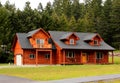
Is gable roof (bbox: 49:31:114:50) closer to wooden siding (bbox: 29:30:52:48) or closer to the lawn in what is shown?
wooden siding (bbox: 29:30:52:48)

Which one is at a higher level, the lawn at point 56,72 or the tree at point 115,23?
the tree at point 115,23

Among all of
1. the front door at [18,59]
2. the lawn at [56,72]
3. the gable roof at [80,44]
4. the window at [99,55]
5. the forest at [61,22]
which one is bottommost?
the lawn at [56,72]

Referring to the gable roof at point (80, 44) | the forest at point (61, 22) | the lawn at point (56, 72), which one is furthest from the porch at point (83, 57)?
the lawn at point (56, 72)

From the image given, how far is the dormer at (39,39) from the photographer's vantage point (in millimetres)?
59344

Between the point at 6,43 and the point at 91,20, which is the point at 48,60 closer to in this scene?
the point at 6,43

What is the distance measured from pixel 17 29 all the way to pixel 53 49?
22819 mm

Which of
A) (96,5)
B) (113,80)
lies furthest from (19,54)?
(96,5)

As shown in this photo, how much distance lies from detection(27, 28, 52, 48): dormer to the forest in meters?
11.0

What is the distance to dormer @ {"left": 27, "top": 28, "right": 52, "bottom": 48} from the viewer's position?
195 feet

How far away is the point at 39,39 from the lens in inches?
2372

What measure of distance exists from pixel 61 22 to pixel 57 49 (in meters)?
32.7

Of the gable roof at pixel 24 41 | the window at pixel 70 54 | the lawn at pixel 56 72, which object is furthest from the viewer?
the window at pixel 70 54

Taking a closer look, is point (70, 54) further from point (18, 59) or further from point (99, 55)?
point (18, 59)

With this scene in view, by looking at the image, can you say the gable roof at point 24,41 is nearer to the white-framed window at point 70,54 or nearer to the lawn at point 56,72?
the white-framed window at point 70,54
